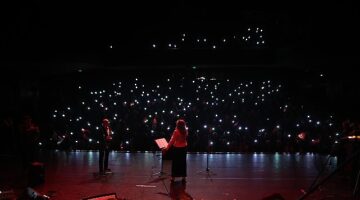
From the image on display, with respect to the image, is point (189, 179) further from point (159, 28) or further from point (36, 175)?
point (159, 28)

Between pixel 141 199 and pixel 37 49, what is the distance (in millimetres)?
13316

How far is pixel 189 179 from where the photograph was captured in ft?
33.7

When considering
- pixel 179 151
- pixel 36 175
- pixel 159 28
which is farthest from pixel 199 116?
pixel 36 175

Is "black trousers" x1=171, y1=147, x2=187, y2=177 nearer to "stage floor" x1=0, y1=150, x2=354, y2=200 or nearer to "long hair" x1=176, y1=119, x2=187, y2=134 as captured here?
"stage floor" x1=0, y1=150, x2=354, y2=200

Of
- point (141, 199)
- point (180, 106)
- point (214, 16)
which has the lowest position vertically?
point (141, 199)

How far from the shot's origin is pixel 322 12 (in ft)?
65.8

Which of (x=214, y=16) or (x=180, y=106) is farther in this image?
(x=214, y=16)

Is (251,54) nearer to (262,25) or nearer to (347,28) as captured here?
(262,25)

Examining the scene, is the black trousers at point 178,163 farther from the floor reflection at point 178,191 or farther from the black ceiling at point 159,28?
the black ceiling at point 159,28

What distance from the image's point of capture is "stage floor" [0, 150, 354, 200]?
8531 mm

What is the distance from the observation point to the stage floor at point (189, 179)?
8531mm

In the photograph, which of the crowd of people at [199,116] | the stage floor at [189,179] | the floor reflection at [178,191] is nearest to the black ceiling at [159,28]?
the crowd of people at [199,116]

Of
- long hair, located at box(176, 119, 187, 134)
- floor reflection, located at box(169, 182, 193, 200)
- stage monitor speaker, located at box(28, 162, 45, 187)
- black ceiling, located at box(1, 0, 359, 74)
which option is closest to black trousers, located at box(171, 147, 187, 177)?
floor reflection, located at box(169, 182, 193, 200)

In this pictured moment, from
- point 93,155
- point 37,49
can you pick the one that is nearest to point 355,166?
point 93,155
